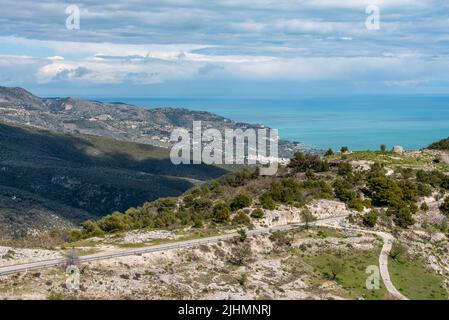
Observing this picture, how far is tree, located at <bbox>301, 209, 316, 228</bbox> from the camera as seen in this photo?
45.7 m

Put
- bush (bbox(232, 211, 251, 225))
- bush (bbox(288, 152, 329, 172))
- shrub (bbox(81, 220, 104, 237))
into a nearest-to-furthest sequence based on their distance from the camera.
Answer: shrub (bbox(81, 220, 104, 237)), bush (bbox(232, 211, 251, 225)), bush (bbox(288, 152, 329, 172))

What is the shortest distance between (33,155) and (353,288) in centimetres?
16731

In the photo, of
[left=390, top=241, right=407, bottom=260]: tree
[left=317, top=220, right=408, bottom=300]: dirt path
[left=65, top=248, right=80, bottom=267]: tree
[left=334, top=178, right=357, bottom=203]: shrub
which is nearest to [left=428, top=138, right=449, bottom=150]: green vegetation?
[left=334, top=178, right=357, bottom=203]: shrub

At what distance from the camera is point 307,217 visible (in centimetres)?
4578

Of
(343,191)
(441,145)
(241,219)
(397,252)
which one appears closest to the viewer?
(397,252)

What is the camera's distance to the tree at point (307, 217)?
45.7 metres

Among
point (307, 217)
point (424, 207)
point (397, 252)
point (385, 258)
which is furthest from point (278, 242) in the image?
point (424, 207)

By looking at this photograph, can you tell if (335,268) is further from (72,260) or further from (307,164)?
(307,164)

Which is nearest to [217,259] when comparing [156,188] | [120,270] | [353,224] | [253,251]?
[253,251]

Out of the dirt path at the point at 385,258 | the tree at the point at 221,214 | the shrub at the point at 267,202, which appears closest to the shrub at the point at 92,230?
the tree at the point at 221,214

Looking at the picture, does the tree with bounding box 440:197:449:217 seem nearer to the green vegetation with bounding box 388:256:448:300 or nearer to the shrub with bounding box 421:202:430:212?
the shrub with bounding box 421:202:430:212

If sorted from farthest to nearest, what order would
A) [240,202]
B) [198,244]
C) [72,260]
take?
[240,202], [198,244], [72,260]

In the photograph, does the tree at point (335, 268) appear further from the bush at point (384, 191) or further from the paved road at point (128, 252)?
the bush at point (384, 191)

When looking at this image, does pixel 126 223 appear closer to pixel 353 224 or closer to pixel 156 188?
pixel 353 224
